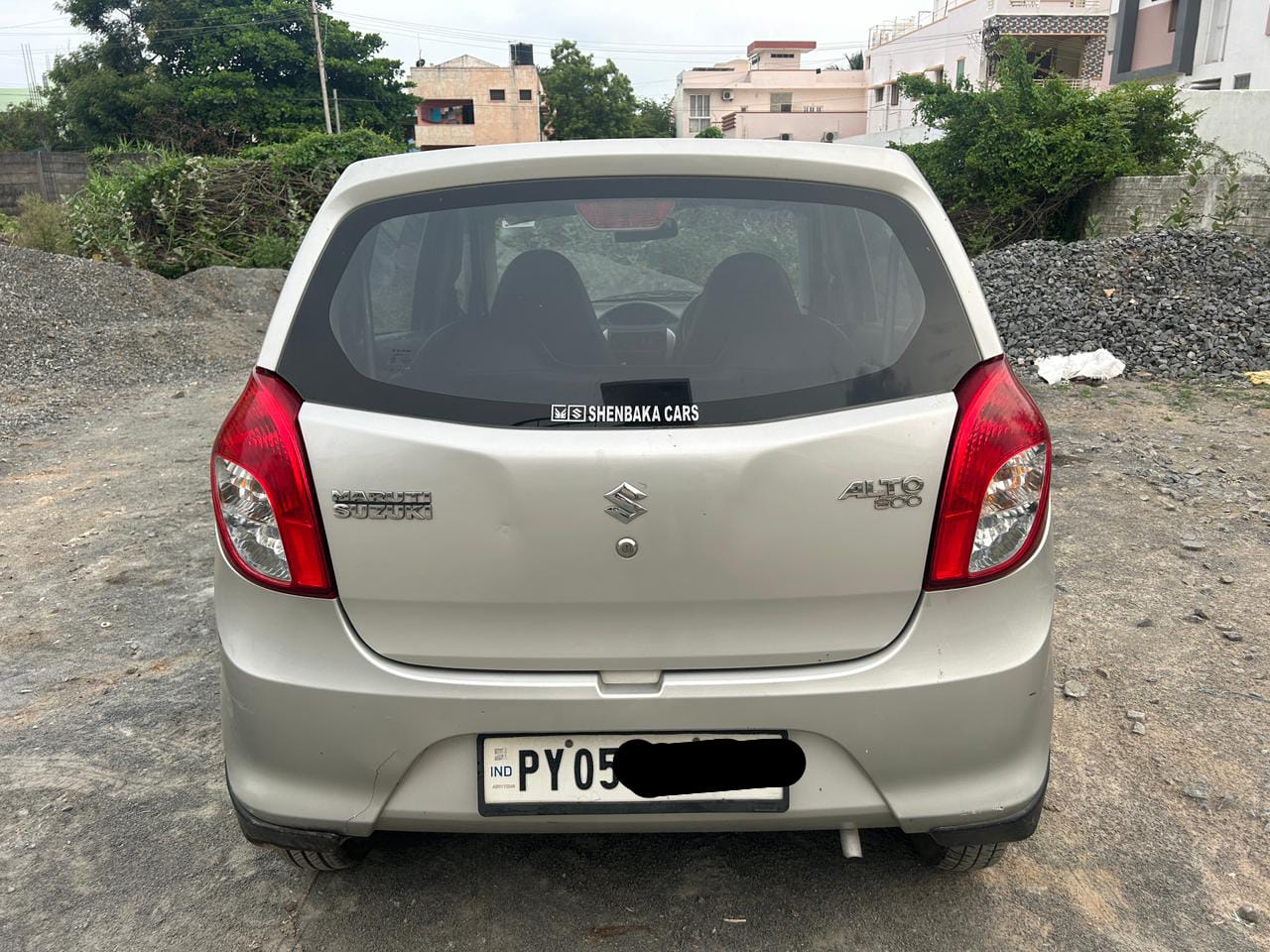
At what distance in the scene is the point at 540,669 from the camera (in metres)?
1.89

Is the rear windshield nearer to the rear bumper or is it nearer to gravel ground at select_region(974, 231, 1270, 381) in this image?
the rear bumper

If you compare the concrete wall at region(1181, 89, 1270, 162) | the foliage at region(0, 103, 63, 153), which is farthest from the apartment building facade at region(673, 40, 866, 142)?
the concrete wall at region(1181, 89, 1270, 162)

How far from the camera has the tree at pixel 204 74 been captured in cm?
4053

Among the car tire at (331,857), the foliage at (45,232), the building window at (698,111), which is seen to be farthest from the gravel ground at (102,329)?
the building window at (698,111)

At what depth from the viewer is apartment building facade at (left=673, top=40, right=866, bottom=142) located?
65625mm

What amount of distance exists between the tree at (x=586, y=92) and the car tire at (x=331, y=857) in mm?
69838

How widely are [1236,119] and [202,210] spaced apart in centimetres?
1889

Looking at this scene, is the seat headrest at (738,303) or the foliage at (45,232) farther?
the foliage at (45,232)

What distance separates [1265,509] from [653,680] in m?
4.67

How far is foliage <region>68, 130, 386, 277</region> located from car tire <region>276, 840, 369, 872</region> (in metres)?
15.1

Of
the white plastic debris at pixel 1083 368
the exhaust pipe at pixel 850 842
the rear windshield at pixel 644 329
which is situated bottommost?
the white plastic debris at pixel 1083 368

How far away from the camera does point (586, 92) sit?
225 ft

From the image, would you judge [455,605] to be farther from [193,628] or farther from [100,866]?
[193,628]

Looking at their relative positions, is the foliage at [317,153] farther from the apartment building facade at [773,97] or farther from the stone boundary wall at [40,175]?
the apartment building facade at [773,97]
